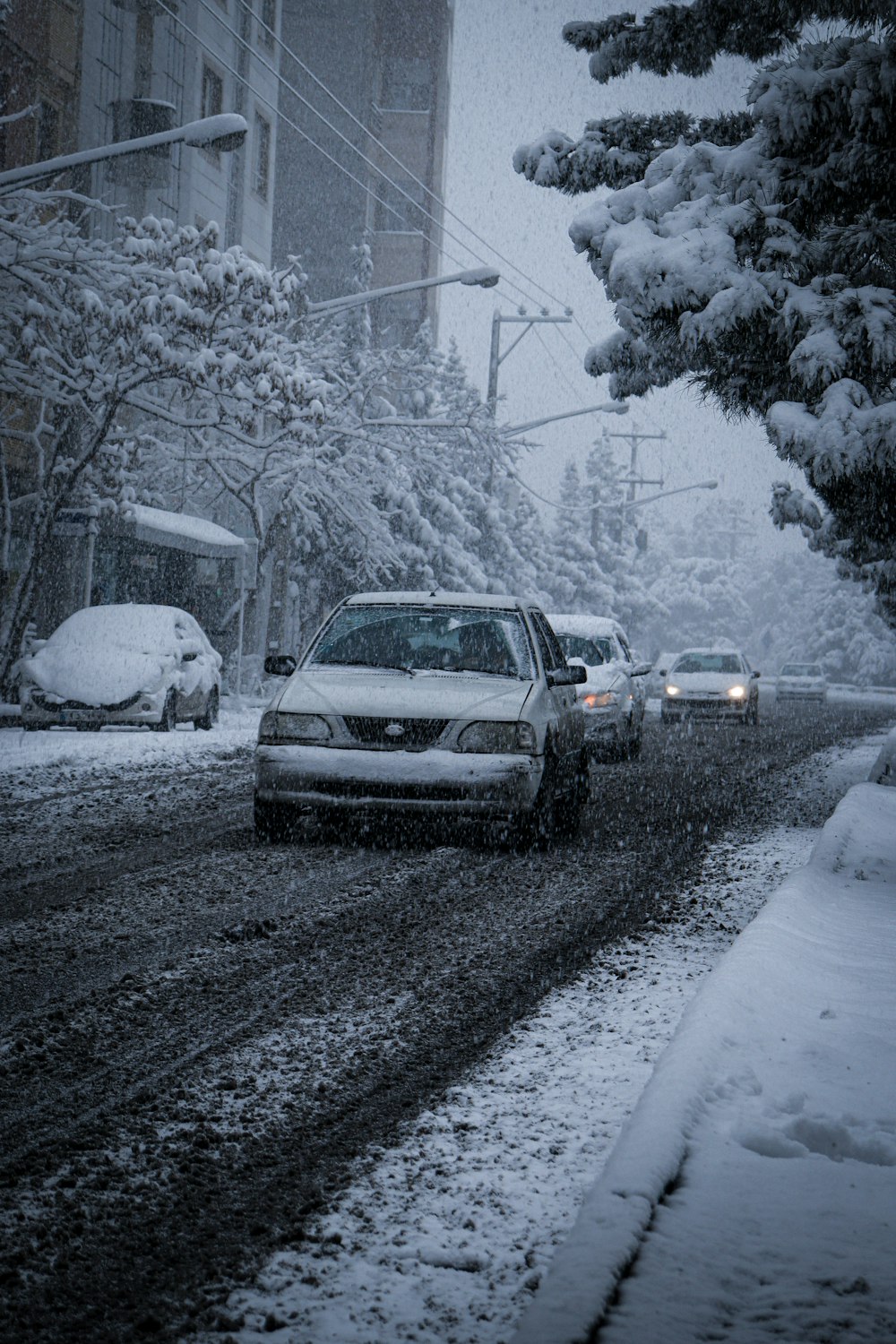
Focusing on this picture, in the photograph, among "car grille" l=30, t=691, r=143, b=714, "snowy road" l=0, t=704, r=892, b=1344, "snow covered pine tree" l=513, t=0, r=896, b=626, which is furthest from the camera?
"car grille" l=30, t=691, r=143, b=714

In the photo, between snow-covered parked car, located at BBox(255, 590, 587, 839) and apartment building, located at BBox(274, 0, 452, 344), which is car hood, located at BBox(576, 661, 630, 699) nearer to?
snow-covered parked car, located at BBox(255, 590, 587, 839)

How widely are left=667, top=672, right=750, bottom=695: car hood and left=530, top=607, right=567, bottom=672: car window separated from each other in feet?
60.2

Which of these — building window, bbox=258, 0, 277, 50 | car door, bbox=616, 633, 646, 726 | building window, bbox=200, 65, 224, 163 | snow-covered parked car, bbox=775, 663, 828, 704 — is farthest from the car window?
snow-covered parked car, bbox=775, 663, 828, 704

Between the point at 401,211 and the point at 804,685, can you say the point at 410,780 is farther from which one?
the point at 401,211

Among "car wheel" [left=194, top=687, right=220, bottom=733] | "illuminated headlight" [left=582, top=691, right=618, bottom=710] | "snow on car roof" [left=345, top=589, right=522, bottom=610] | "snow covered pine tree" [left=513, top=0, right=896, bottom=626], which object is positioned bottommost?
"car wheel" [left=194, top=687, right=220, bottom=733]

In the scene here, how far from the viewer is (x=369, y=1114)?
4484 mm

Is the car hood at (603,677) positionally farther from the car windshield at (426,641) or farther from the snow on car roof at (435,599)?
the car windshield at (426,641)

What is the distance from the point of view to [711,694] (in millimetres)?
30031

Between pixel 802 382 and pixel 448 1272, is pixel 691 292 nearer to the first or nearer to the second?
pixel 802 382

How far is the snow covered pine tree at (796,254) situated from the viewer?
30.8 feet

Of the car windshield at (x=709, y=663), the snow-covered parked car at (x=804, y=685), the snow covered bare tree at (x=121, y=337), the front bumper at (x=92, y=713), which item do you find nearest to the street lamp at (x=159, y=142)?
the snow covered bare tree at (x=121, y=337)

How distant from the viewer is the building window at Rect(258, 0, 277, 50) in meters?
42.8

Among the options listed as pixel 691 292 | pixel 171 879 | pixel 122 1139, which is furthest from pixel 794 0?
pixel 122 1139

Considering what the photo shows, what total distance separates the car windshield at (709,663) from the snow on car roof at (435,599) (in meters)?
20.1
